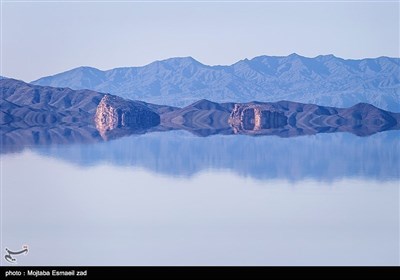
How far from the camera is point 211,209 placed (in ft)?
89.4

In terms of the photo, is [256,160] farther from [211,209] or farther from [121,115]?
[121,115]

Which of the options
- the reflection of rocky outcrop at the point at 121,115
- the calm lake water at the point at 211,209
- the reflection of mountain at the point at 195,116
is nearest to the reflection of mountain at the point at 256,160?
the calm lake water at the point at 211,209

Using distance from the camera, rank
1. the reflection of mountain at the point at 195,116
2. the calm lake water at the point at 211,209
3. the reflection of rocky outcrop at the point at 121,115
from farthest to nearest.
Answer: the reflection of rocky outcrop at the point at 121,115
the reflection of mountain at the point at 195,116
the calm lake water at the point at 211,209

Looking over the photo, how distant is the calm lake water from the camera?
19.5 meters

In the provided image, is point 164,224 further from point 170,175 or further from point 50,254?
point 170,175

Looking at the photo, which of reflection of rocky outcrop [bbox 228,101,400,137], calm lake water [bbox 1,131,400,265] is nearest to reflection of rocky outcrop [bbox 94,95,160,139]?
reflection of rocky outcrop [bbox 228,101,400,137]

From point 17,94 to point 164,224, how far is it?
7161 inches

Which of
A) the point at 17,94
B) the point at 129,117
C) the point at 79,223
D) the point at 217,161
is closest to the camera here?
the point at 79,223

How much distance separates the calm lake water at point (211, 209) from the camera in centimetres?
1950

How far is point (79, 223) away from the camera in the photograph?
23391 mm

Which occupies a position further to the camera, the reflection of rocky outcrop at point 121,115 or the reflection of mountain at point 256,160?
the reflection of rocky outcrop at point 121,115

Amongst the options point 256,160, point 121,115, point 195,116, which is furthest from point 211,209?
point 195,116

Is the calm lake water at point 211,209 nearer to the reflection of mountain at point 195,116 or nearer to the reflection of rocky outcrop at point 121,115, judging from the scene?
the reflection of mountain at point 195,116

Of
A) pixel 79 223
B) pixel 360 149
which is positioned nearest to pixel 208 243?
pixel 79 223
